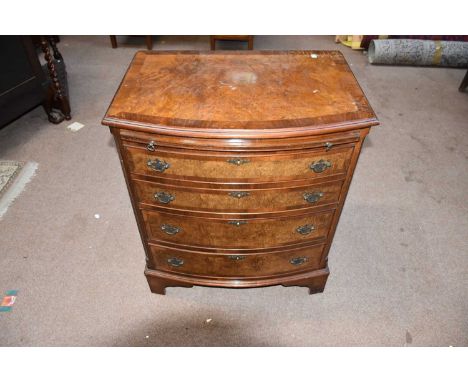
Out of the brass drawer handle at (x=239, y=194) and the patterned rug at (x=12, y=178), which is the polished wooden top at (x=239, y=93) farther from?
the patterned rug at (x=12, y=178)

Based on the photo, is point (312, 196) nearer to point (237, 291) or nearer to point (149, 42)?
point (237, 291)

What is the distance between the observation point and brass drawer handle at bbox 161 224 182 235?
1.72m

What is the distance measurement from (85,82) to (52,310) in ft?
9.51

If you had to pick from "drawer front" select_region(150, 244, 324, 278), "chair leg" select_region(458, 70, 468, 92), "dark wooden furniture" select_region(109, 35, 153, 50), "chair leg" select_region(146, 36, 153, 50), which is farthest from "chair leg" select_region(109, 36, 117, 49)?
"chair leg" select_region(458, 70, 468, 92)

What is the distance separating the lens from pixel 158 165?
143cm

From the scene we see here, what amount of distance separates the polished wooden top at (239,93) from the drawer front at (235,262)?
0.77 metres

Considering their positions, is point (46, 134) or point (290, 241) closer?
point (290, 241)

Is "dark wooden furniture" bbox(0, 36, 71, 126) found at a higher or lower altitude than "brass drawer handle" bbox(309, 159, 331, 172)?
lower

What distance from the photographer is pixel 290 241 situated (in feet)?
5.86

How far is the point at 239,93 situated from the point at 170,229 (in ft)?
2.42

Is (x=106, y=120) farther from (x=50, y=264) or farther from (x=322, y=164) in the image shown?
(x=50, y=264)

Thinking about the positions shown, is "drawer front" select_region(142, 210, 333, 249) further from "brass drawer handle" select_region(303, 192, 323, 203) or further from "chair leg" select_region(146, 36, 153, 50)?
"chair leg" select_region(146, 36, 153, 50)

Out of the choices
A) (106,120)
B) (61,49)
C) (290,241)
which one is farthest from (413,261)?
(61,49)

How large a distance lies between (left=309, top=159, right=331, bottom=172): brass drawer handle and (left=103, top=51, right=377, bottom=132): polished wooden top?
172mm
